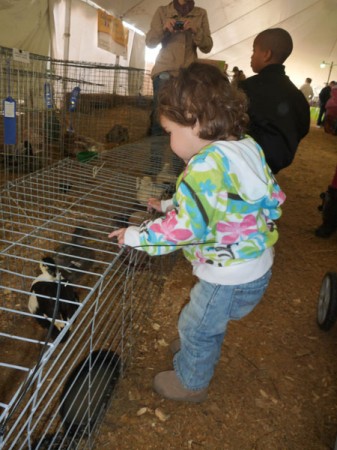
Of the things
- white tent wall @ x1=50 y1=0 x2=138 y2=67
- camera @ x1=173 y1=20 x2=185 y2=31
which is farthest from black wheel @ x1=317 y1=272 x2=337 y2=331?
white tent wall @ x1=50 y1=0 x2=138 y2=67

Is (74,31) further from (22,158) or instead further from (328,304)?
(328,304)

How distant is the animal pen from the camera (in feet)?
3.19

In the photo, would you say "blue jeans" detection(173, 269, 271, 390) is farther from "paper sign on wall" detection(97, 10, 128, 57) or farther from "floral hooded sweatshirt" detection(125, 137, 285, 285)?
"paper sign on wall" detection(97, 10, 128, 57)

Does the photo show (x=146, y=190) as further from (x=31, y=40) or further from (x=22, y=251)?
(x=31, y=40)

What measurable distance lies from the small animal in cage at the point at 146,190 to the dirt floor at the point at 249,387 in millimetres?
551

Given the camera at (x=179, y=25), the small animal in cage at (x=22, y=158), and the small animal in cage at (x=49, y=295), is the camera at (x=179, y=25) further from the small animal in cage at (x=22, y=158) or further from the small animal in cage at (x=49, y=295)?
the small animal in cage at (x=49, y=295)

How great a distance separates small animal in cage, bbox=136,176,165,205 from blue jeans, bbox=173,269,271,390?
72cm

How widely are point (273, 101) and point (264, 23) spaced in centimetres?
884

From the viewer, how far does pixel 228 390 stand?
1.46 metres

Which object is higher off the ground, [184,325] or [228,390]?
[184,325]

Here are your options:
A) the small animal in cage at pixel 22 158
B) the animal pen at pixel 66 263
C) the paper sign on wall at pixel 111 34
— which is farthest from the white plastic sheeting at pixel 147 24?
the small animal in cage at pixel 22 158

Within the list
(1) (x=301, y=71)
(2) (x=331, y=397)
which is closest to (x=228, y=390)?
(2) (x=331, y=397)

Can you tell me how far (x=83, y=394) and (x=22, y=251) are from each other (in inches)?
39.7

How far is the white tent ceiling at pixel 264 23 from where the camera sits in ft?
23.4
